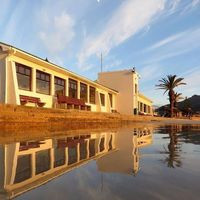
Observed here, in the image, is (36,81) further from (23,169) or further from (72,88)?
(23,169)

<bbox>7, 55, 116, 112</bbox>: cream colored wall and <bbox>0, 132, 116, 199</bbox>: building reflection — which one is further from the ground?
<bbox>7, 55, 116, 112</bbox>: cream colored wall

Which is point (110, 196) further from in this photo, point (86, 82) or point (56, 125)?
point (86, 82)

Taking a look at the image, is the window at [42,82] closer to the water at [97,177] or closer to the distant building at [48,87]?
the distant building at [48,87]

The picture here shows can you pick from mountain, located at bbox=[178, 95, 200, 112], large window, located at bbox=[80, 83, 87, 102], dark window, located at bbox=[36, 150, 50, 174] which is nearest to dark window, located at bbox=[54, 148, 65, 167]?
dark window, located at bbox=[36, 150, 50, 174]

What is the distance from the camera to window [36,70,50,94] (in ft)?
66.1

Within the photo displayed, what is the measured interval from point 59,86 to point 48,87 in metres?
2.06

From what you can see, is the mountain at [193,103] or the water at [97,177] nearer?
the water at [97,177]

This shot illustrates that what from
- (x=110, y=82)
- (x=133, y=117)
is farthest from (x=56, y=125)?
(x=110, y=82)

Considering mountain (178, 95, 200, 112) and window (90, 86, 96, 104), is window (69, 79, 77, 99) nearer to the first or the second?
window (90, 86, 96, 104)

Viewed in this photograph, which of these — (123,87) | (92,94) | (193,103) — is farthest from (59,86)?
(193,103)

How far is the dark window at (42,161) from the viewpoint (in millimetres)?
3958

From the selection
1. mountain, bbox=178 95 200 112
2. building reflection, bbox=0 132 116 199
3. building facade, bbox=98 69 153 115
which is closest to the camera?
building reflection, bbox=0 132 116 199

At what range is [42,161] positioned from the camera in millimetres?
4645

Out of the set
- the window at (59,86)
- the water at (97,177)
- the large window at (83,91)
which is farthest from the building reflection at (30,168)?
the large window at (83,91)
